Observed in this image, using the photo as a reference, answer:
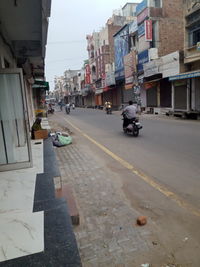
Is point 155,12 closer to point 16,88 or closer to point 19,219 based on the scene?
point 16,88

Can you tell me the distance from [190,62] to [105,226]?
18.0 m

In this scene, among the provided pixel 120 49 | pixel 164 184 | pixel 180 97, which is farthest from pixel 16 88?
pixel 120 49

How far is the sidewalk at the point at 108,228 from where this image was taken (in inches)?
92.0

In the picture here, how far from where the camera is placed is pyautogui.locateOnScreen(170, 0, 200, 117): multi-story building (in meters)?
16.8

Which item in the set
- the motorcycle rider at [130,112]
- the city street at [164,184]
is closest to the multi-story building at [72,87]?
the motorcycle rider at [130,112]

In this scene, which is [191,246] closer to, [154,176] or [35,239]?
[35,239]

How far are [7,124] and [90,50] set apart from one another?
50.9 meters

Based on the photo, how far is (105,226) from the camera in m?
2.94

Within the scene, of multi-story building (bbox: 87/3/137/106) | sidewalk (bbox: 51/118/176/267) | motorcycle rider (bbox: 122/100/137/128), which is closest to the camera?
sidewalk (bbox: 51/118/176/267)

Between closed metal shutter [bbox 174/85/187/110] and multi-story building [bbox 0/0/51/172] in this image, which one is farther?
closed metal shutter [bbox 174/85/187/110]

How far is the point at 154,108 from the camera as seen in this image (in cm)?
2350

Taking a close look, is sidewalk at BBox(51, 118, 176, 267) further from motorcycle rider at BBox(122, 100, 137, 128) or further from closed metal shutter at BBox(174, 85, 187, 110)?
closed metal shutter at BBox(174, 85, 187, 110)

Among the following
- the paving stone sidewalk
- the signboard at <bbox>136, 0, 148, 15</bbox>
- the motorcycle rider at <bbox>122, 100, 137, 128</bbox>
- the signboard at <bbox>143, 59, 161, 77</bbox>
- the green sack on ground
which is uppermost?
the signboard at <bbox>136, 0, 148, 15</bbox>

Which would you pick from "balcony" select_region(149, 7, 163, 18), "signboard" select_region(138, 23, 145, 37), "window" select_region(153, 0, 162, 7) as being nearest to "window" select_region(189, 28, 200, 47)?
"balcony" select_region(149, 7, 163, 18)
